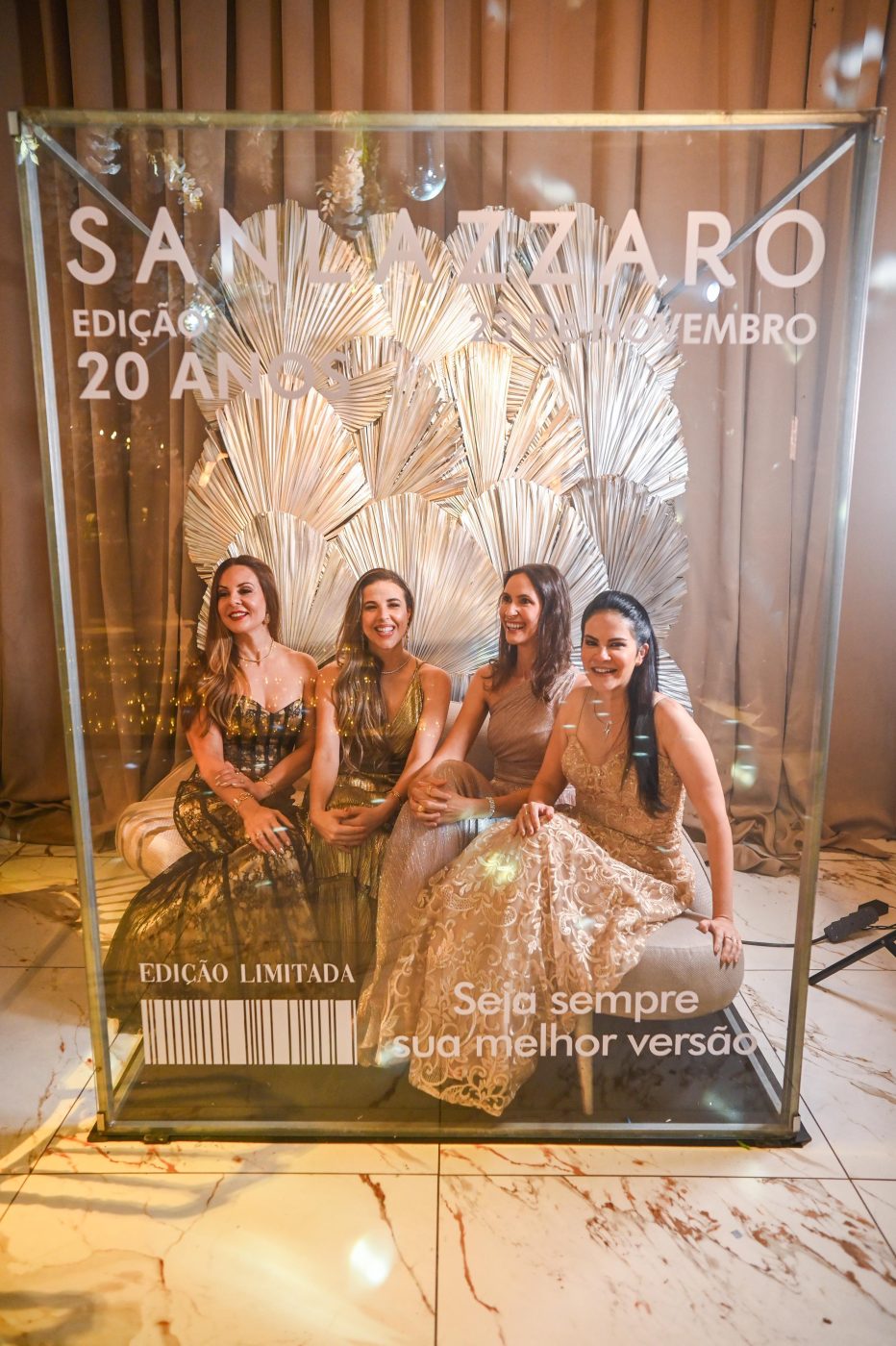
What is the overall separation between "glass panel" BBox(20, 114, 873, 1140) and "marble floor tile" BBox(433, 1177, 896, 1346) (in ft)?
0.43

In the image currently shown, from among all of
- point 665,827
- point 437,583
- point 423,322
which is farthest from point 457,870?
point 423,322

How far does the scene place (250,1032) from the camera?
1557 millimetres

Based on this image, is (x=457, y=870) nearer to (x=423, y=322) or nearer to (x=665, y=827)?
(x=665, y=827)

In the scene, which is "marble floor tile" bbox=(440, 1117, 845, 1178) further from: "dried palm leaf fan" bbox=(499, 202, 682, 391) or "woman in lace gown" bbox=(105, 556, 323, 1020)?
"dried palm leaf fan" bbox=(499, 202, 682, 391)

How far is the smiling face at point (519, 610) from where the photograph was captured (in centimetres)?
142

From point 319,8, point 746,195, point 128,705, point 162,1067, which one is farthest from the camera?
point 319,8

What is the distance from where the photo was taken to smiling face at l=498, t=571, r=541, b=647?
4.66ft

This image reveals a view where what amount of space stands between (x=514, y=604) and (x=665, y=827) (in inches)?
15.4

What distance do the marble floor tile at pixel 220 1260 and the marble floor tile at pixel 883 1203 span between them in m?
0.62

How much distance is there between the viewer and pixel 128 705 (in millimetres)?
1469

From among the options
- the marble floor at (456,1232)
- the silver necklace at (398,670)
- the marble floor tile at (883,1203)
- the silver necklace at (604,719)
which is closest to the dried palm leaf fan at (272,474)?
the silver necklace at (398,670)

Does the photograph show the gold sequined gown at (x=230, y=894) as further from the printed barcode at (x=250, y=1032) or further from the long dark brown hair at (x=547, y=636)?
the long dark brown hair at (x=547, y=636)

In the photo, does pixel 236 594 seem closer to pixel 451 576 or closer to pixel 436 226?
pixel 451 576

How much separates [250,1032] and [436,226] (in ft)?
3.92
